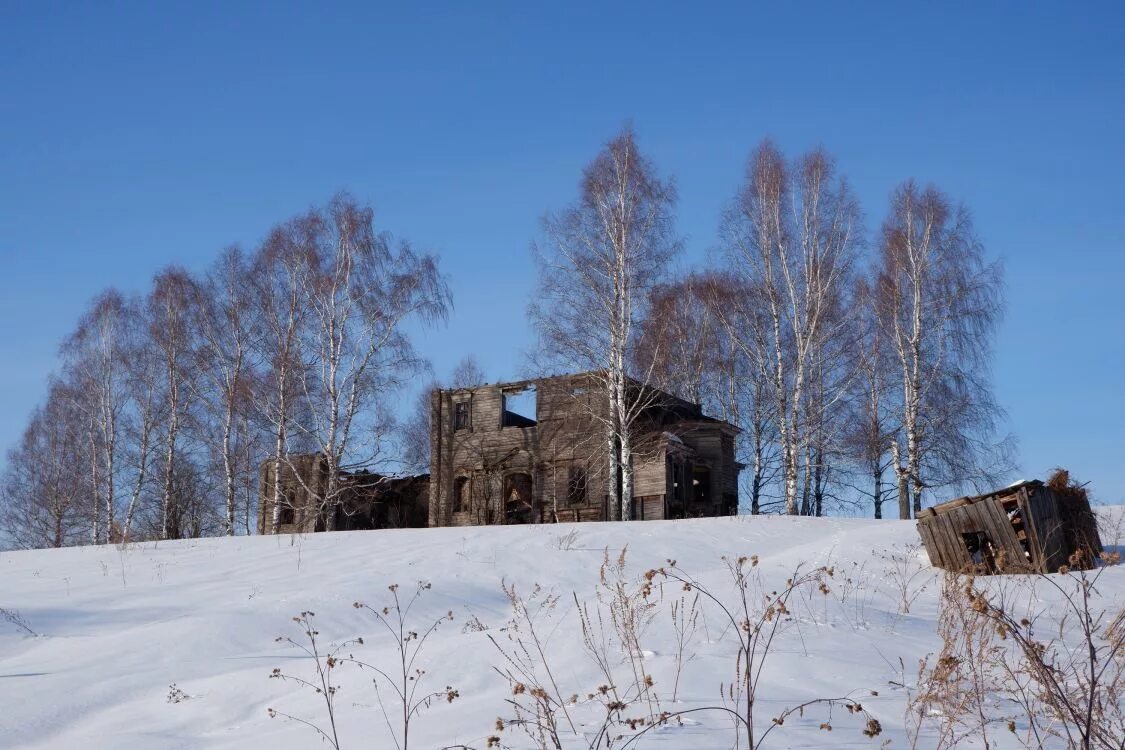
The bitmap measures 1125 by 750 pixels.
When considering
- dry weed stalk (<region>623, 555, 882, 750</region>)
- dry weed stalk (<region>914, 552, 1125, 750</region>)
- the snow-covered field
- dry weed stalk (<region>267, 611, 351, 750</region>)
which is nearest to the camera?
dry weed stalk (<region>914, 552, 1125, 750</region>)

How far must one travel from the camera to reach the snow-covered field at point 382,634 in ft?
17.3

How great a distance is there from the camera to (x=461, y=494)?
96.4 feet

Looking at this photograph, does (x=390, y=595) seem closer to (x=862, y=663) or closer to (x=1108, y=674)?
(x=862, y=663)

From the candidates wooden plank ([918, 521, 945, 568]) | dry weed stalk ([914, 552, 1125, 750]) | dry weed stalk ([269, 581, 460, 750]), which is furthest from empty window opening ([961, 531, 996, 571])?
dry weed stalk ([269, 581, 460, 750])

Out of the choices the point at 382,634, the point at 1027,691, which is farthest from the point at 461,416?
the point at 1027,691

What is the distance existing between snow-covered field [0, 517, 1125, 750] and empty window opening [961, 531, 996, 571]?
655 millimetres

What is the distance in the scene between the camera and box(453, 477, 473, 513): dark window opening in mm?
29047

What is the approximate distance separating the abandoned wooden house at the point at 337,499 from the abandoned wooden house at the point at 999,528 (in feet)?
46.4

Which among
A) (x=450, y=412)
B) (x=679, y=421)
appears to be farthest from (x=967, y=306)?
(x=450, y=412)

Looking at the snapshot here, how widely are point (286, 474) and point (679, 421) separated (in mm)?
11426

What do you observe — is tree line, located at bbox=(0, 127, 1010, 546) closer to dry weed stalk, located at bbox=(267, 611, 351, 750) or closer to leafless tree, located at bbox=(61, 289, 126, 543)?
leafless tree, located at bbox=(61, 289, 126, 543)

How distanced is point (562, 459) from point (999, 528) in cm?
1604

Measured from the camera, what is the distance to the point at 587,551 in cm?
1336

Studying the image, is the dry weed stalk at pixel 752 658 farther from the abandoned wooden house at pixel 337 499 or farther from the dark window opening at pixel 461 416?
the dark window opening at pixel 461 416
